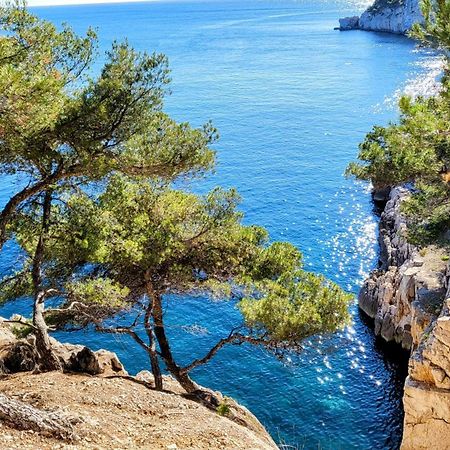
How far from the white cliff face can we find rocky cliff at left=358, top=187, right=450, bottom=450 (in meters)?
109

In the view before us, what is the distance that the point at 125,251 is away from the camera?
15.5 metres

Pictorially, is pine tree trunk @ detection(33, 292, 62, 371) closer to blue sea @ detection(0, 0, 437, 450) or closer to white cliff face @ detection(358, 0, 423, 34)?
blue sea @ detection(0, 0, 437, 450)

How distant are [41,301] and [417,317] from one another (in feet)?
63.1

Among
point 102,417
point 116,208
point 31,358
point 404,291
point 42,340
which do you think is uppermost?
point 116,208

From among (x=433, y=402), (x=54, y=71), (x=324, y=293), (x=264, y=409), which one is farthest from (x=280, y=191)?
(x=54, y=71)

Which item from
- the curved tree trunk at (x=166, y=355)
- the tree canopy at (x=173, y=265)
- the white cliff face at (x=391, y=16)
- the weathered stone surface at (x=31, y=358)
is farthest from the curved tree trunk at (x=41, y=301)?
the white cliff face at (x=391, y=16)

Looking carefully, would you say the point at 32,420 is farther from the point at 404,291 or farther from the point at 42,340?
the point at 404,291

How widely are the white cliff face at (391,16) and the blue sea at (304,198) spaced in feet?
42.3

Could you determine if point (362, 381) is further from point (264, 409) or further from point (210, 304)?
point (210, 304)

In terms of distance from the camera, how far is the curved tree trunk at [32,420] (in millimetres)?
10758

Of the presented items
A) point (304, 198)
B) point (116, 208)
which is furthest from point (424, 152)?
point (304, 198)

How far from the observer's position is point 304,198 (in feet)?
174

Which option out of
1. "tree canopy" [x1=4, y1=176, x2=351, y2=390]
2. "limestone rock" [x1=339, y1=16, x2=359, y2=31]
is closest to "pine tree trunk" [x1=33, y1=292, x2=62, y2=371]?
"tree canopy" [x1=4, y1=176, x2=351, y2=390]

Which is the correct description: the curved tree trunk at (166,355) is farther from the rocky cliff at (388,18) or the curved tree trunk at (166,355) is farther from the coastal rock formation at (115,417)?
the rocky cliff at (388,18)
